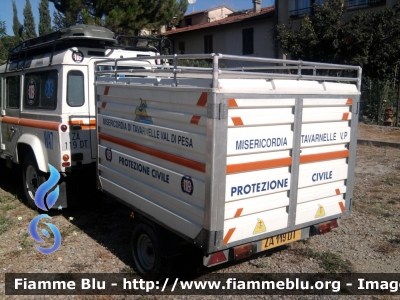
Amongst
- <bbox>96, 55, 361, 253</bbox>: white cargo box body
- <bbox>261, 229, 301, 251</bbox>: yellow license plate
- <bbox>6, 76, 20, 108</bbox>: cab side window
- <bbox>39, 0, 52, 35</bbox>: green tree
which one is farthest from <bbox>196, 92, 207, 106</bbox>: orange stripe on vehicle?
<bbox>39, 0, 52, 35</bbox>: green tree

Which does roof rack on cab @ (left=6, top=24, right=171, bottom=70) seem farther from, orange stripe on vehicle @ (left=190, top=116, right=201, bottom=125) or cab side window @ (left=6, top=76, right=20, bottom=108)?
orange stripe on vehicle @ (left=190, top=116, right=201, bottom=125)

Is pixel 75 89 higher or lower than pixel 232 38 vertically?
lower

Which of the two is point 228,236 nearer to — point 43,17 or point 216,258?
point 216,258

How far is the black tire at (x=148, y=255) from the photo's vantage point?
13.0ft

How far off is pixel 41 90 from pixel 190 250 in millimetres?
3145

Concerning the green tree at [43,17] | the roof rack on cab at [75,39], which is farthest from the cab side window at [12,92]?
the green tree at [43,17]

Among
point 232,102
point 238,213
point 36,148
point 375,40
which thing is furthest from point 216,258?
point 375,40

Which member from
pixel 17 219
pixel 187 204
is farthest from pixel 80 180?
pixel 187 204

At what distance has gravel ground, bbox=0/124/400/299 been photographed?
14.7ft

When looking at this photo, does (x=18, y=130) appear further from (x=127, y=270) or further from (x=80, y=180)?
(x=127, y=270)

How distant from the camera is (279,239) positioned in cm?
384

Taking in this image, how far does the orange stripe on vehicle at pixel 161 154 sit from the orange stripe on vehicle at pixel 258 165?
235 millimetres

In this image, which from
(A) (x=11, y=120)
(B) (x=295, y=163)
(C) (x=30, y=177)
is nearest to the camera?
(B) (x=295, y=163)

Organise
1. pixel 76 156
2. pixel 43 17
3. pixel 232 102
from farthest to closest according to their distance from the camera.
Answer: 1. pixel 43 17
2. pixel 76 156
3. pixel 232 102
